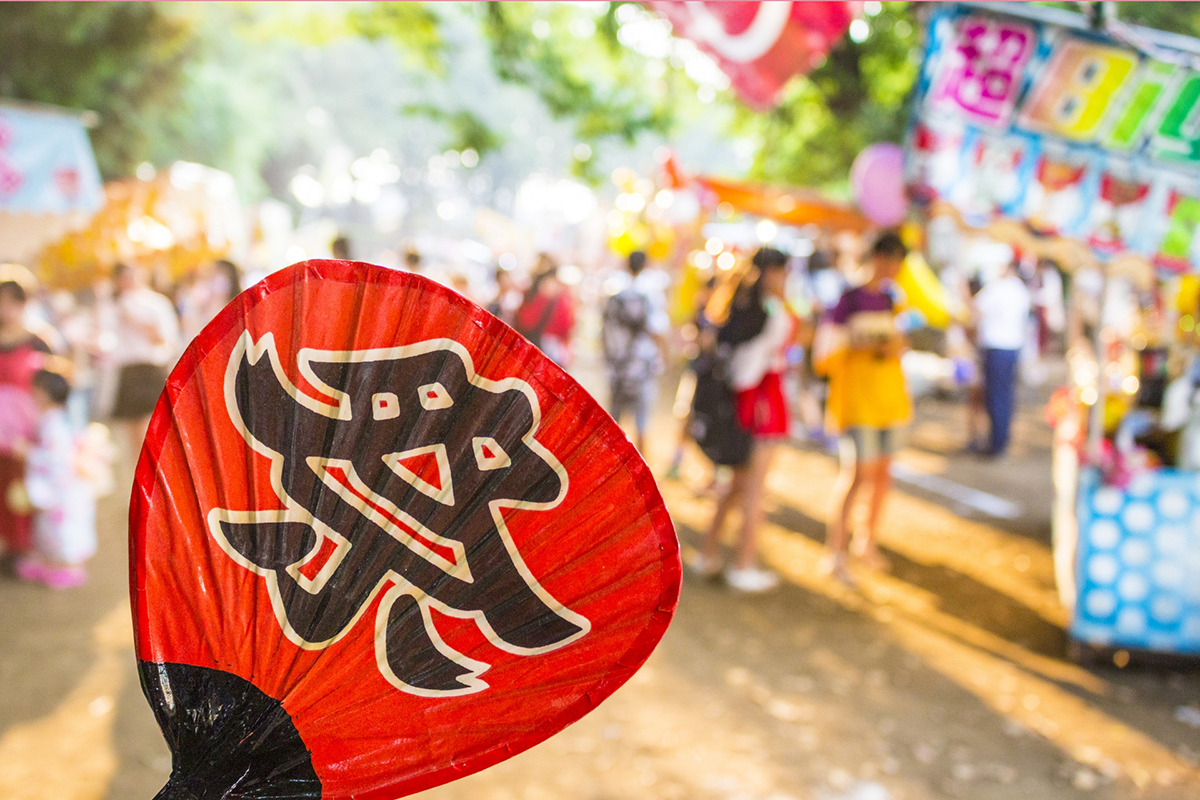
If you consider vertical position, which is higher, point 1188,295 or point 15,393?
point 1188,295

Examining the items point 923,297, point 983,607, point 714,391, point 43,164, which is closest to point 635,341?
point 714,391

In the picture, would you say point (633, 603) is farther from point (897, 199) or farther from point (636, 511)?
point (897, 199)

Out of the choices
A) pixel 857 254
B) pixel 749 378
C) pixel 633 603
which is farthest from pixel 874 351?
pixel 857 254

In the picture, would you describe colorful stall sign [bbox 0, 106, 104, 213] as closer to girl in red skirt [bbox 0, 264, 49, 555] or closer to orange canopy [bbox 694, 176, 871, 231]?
girl in red skirt [bbox 0, 264, 49, 555]

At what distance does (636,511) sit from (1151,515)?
3.70 m

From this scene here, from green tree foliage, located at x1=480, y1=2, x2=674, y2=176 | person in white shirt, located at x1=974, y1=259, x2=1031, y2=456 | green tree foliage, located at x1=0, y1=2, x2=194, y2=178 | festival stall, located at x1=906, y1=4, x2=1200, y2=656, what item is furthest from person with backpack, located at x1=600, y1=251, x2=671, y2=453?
green tree foliage, located at x1=0, y1=2, x2=194, y2=178

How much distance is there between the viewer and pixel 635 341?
270 inches

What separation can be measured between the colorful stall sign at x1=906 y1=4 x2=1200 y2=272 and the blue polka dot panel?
1.00m

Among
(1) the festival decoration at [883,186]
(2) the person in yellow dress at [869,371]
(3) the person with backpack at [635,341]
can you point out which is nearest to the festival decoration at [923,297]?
(1) the festival decoration at [883,186]

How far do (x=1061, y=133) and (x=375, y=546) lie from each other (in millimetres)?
3700

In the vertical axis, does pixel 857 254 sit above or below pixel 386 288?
below

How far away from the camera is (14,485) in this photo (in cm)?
525

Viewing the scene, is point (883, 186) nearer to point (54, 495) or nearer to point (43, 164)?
point (54, 495)

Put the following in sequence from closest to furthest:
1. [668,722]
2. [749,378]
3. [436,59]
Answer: [668,722] → [749,378] → [436,59]
